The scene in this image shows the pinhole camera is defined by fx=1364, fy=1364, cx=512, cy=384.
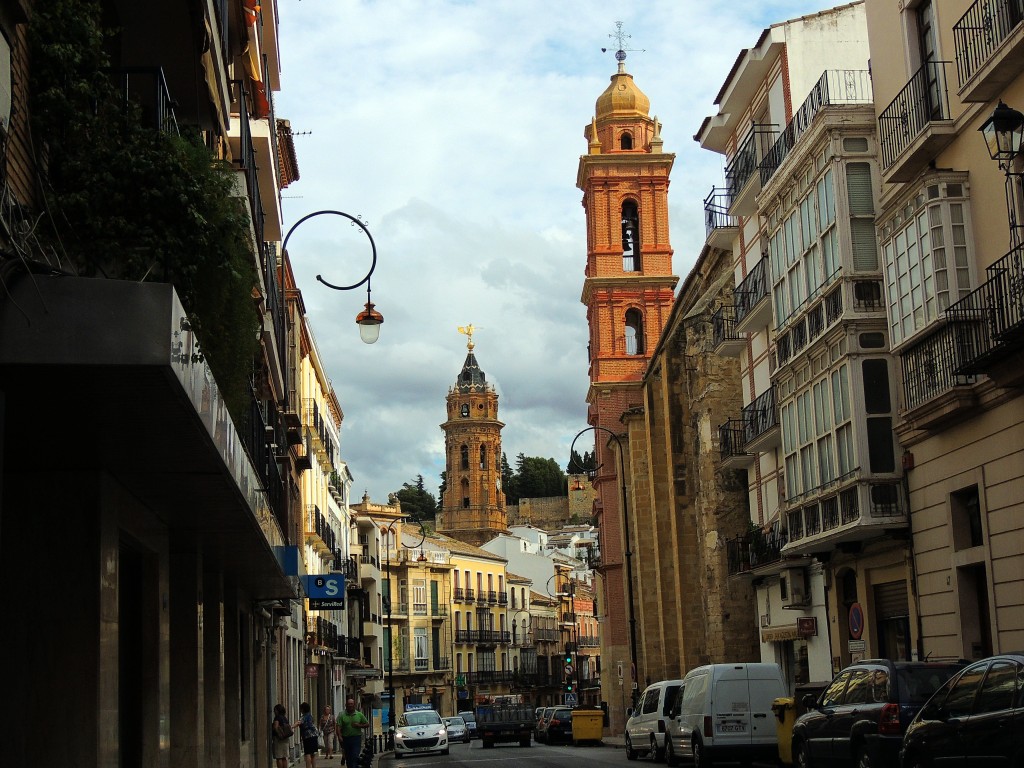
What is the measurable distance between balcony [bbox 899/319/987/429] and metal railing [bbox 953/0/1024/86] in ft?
11.0

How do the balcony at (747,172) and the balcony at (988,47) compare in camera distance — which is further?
the balcony at (747,172)

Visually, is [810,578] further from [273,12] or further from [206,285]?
[206,285]

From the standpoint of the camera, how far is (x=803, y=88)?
99.0ft

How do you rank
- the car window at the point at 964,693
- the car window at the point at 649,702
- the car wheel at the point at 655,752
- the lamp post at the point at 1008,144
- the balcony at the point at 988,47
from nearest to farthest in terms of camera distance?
the car window at the point at 964,693 → the lamp post at the point at 1008,144 → the balcony at the point at 988,47 → the car wheel at the point at 655,752 → the car window at the point at 649,702

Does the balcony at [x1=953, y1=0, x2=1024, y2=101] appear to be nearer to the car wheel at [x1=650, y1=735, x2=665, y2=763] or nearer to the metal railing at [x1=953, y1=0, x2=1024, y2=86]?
the metal railing at [x1=953, y1=0, x2=1024, y2=86]

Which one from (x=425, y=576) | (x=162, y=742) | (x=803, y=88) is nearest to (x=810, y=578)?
(x=803, y=88)

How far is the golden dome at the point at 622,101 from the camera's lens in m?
66.3

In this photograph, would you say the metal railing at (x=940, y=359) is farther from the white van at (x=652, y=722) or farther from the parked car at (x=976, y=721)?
the white van at (x=652, y=722)

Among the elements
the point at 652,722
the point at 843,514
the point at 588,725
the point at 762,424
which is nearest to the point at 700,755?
the point at 652,722

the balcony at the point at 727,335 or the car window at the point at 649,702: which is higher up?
the balcony at the point at 727,335

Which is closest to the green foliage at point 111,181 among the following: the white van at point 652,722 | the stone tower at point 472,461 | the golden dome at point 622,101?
the white van at point 652,722

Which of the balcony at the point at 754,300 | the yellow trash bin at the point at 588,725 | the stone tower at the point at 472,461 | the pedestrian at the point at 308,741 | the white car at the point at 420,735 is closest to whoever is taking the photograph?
the pedestrian at the point at 308,741

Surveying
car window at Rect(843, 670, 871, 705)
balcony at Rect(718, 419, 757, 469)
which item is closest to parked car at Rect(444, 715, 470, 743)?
balcony at Rect(718, 419, 757, 469)

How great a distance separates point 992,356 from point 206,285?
1123cm
